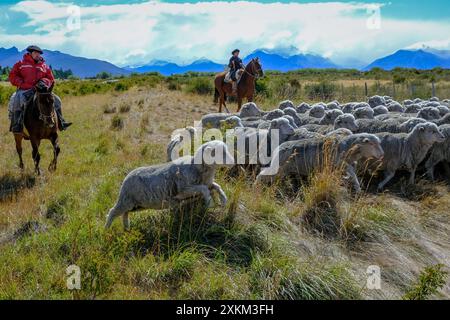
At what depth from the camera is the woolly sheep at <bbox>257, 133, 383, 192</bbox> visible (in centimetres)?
774

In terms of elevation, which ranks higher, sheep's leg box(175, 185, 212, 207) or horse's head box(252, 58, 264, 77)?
horse's head box(252, 58, 264, 77)

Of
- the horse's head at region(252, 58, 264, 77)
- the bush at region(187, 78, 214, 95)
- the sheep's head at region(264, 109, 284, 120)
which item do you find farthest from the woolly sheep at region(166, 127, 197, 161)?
the bush at region(187, 78, 214, 95)

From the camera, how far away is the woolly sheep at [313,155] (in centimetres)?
774

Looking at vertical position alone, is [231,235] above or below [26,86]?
below

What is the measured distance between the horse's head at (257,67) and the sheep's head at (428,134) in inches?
397

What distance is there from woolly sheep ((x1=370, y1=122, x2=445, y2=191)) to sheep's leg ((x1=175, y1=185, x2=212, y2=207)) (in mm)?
4302

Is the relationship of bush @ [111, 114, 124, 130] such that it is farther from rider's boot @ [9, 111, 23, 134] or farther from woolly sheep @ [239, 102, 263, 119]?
rider's boot @ [9, 111, 23, 134]

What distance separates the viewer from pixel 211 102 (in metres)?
23.9

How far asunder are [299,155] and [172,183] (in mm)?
2939

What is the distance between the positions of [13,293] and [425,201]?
6.51m

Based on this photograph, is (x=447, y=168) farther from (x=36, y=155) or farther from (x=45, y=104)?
(x=36, y=155)

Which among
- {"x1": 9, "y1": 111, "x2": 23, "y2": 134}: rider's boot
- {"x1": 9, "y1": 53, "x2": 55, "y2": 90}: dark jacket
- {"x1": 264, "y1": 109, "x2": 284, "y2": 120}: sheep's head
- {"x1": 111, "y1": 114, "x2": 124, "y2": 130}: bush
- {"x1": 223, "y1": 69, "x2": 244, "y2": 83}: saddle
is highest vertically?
{"x1": 9, "y1": 53, "x2": 55, "y2": 90}: dark jacket
